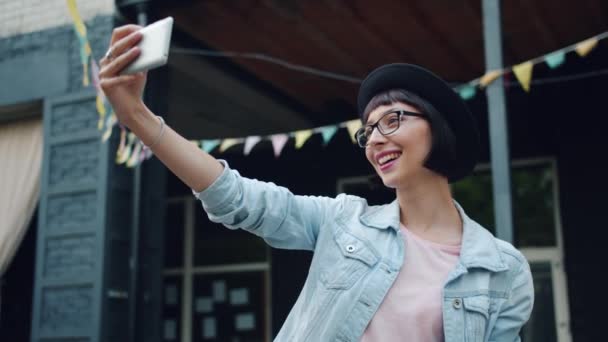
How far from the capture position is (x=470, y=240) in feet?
5.44

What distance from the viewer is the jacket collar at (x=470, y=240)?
5.23 ft

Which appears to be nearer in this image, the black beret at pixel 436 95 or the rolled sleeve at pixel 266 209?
the rolled sleeve at pixel 266 209

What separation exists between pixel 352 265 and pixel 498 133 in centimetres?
247

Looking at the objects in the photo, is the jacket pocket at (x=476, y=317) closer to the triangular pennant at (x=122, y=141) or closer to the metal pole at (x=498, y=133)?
the metal pole at (x=498, y=133)

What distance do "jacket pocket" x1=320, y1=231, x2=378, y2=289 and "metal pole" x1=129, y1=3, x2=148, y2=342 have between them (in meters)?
3.65

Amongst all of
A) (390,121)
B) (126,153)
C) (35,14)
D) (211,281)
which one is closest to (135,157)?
(126,153)

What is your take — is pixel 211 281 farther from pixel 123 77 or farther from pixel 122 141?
pixel 123 77

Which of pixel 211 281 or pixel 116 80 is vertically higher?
pixel 211 281

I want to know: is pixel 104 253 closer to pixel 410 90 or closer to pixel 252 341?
pixel 252 341

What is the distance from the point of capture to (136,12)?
524 cm

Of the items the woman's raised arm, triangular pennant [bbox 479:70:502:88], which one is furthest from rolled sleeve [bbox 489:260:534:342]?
triangular pennant [bbox 479:70:502:88]

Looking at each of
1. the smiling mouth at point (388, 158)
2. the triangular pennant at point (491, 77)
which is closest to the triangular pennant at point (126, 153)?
the triangular pennant at point (491, 77)

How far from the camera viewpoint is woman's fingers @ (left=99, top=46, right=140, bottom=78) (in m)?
1.27

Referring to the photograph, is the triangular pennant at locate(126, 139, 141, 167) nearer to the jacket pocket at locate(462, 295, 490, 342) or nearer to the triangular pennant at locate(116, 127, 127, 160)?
the triangular pennant at locate(116, 127, 127, 160)
